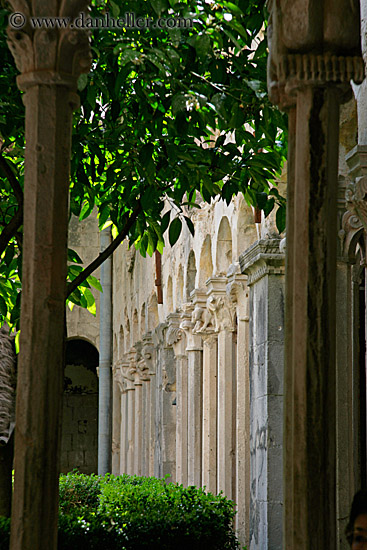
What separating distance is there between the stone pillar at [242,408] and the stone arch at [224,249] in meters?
0.83

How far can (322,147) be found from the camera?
9.27 feet

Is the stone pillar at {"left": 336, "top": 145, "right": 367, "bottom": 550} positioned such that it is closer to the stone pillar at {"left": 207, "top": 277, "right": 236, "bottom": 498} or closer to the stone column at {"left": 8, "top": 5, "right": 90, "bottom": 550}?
the stone column at {"left": 8, "top": 5, "right": 90, "bottom": 550}

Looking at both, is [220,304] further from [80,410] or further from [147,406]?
[80,410]

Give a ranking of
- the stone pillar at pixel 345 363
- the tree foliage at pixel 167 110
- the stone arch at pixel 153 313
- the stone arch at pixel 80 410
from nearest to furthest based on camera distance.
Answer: the tree foliage at pixel 167 110
the stone pillar at pixel 345 363
the stone arch at pixel 153 313
the stone arch at pixel 80 410

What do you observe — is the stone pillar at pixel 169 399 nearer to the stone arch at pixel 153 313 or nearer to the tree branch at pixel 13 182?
the stone arch at pixel 153 313

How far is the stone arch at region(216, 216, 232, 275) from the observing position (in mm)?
10750

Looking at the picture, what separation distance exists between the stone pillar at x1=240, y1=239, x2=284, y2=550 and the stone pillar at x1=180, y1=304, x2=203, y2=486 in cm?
444

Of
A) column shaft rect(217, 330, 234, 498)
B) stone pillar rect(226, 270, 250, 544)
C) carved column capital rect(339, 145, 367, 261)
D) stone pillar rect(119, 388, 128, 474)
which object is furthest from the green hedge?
stone pillar rect(119, 388, 128, 474)

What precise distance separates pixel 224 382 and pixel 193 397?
7.47 feet

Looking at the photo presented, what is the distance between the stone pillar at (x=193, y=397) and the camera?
1267 centimetres

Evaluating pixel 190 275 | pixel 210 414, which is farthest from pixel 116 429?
pixel 210 414

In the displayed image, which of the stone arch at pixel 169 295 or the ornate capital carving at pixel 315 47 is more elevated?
the stone arch at pixel 169 295

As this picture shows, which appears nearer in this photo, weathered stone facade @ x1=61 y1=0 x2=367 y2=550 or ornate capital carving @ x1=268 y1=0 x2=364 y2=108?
weathered stone facade @ x1=61 y1=0 x2=367 y2=550

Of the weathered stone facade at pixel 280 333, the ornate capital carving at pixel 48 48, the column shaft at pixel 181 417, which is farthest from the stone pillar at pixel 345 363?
the column shaft at pixel 181 417
